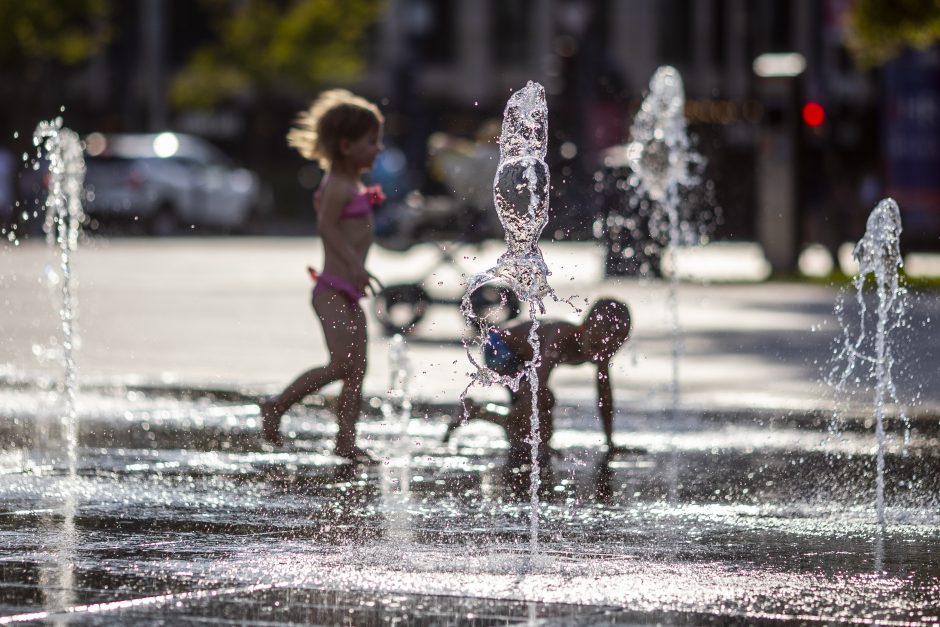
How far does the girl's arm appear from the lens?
8914 millimetres

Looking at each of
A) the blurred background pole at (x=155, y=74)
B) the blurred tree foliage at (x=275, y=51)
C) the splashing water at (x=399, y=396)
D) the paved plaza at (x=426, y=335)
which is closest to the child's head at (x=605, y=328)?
the paved plaza at (x=426, y=335)

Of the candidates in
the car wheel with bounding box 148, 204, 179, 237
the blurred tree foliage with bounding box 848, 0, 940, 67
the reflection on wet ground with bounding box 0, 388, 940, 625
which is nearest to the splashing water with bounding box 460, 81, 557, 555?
the reflection on wet ground with bounding box 0, 388, 940, 625

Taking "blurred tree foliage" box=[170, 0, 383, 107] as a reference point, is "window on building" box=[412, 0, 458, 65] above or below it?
above

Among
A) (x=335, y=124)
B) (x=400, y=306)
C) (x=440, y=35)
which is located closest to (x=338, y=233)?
(x=335, y=124)

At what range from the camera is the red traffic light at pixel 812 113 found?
25406 millimetres

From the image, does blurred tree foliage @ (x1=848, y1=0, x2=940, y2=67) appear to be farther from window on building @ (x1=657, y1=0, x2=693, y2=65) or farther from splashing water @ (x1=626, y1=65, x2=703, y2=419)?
window on building @ (x1=657, y1=0, x2=693, y2=65)

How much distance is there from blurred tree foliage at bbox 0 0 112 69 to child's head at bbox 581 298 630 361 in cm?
4090

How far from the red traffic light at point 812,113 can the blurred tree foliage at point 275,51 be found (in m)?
29.0

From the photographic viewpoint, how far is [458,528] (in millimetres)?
7230

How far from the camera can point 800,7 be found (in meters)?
58.1

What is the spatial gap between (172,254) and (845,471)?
23676 mm

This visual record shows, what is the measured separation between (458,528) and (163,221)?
33370 millimetres

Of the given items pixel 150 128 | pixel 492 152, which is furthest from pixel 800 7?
pixel 492 152

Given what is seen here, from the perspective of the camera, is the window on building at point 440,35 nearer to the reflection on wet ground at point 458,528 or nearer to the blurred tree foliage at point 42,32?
the blurred tree foliage at point 42,32
